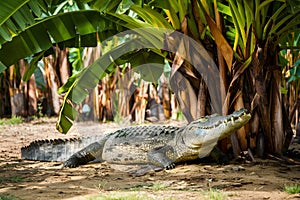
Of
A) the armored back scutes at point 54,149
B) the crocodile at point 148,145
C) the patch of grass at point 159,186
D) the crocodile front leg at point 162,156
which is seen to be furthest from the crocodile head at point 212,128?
the armored back scutes at point 54,149

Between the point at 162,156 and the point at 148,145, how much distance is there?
289mm

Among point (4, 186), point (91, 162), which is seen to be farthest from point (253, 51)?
point (4, 186)

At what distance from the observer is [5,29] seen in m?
3.27

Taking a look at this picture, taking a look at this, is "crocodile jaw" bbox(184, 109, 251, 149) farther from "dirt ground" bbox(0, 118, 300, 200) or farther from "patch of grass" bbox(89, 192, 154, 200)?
"patch of grass" bbox(89, 192, 154, 200)

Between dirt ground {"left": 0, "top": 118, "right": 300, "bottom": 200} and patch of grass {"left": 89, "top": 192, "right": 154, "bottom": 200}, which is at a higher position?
patch of grass {"left": 89, "top": 192, "right": 154, "bottom": 200}

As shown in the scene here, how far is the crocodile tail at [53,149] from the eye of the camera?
4691 mm

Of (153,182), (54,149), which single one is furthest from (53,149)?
(153,182)

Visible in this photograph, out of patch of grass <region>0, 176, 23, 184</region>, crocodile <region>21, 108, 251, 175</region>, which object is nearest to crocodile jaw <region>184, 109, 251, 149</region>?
crocodile <region>21, 108, 251, 175</region>

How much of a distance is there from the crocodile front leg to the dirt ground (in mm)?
101

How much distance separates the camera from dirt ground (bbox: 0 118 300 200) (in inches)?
102

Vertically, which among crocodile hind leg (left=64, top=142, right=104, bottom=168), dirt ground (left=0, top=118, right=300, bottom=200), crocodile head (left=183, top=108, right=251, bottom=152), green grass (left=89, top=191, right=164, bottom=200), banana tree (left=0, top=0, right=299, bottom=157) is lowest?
dirt ground (left=0, top=118, right=300, bottom=200)

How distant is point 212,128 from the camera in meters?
3.66

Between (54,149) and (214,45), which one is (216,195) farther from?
(54,149)

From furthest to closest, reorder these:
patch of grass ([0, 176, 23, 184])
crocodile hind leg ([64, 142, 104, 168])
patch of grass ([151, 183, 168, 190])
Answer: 1. crocodile hind leg ([64, 142, 104, 168])
2. patch of grass ([0, 176, 23, 184])
3. patch of grass ([151, 183, 168, 190])
